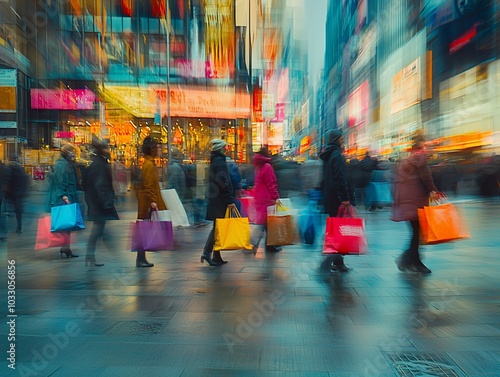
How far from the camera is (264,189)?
8383mm

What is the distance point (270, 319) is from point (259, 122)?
4320cm

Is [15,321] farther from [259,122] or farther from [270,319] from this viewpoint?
[259,122]

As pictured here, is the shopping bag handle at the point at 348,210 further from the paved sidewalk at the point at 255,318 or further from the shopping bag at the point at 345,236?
the paved sidewalk at the point at 255,318

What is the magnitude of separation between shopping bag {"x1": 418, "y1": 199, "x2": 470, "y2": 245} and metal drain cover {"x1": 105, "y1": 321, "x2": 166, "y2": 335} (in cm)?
366

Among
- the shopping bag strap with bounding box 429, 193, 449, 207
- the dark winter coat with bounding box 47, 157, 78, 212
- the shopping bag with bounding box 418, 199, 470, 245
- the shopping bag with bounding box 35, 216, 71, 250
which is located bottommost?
the shopping bag with bounding box 35, 216, 71, 250

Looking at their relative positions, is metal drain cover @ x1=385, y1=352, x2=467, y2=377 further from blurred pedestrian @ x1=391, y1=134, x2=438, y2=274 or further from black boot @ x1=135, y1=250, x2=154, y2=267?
black boot @ x1=135, y1=250, x2=154, y2=267

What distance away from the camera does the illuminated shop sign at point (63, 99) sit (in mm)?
31000

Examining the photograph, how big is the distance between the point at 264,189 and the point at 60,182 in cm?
331

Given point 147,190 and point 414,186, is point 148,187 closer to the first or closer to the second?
point 147,190

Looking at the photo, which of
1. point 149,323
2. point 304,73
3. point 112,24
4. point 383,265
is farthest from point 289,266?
point 304,73

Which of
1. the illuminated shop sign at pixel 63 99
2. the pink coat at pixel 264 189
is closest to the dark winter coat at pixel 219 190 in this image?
the pink coat at pixel 264 189

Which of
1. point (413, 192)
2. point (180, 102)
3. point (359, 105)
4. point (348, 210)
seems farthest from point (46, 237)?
point (359, 105)

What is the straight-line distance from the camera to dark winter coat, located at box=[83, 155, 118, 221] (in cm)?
751

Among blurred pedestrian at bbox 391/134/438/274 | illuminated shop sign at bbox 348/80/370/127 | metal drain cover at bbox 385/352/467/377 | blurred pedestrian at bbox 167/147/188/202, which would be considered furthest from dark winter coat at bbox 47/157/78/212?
illuminated shop sign at bbox 348/80/370/127
